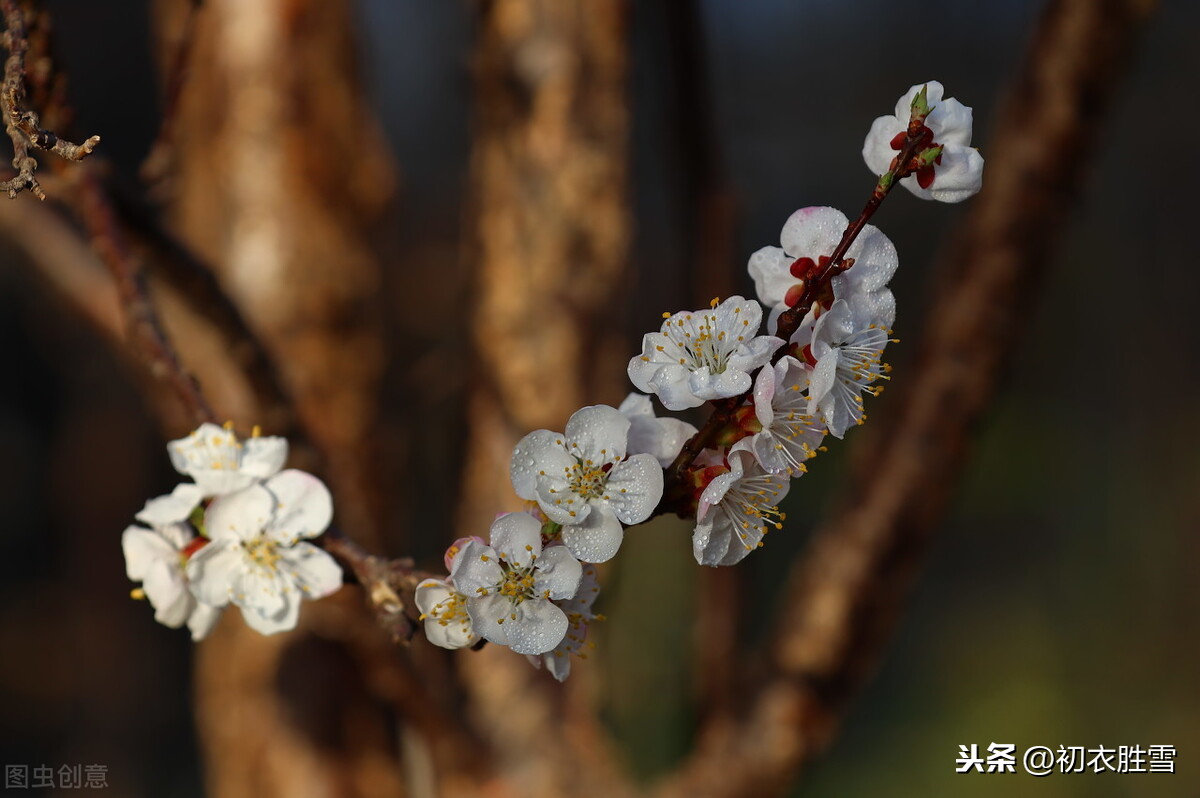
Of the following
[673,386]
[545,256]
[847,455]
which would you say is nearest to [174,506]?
[673,386]

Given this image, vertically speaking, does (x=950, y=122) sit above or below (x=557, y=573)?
above

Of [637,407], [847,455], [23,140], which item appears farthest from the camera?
[847,455]

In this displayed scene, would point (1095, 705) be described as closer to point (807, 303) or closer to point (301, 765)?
point (301, 765)

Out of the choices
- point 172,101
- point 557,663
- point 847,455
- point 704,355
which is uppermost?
point 847,455

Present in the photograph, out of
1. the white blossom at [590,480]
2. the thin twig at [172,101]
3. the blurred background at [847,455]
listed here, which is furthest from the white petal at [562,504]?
the blurred background at [847,455]

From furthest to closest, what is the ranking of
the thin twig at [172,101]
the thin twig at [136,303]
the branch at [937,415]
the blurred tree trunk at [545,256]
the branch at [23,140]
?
1. the blurred tree trunk at [545,256]
2. the branch at [937,415]
3. the thin twig at [172,101]
4. the thin twig at [136,303]
5. the branch at [23,140]

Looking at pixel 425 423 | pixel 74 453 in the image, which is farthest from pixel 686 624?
pixel 74 453

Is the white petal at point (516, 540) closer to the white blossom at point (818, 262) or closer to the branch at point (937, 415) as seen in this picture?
the white blossom at point (818, 262)

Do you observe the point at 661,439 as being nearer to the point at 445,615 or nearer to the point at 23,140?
the point at 445,615
